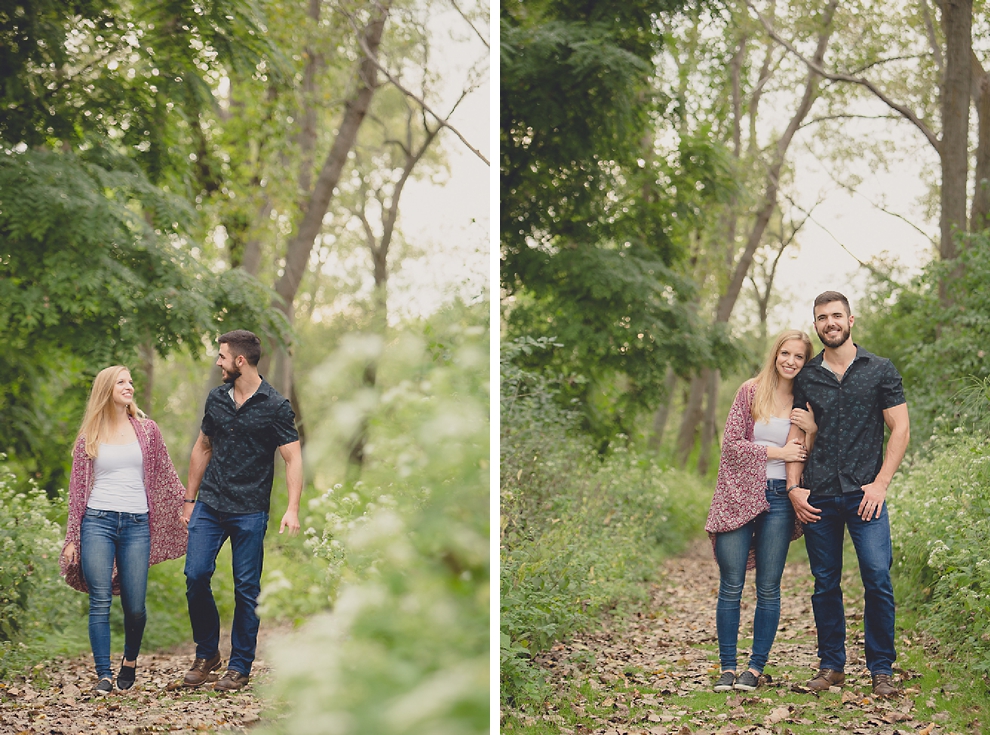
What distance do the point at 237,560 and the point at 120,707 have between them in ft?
2.01

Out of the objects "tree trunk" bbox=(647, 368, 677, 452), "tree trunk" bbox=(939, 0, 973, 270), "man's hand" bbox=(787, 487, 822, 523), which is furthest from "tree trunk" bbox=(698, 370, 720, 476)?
"man's hand" bbox=(787, 487, 822, 523)

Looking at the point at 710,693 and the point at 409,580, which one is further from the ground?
the point at 409,580

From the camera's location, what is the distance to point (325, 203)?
22.8 feet

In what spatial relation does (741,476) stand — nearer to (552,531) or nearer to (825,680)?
(825,680)

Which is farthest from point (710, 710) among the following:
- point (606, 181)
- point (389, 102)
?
point (389, 102)

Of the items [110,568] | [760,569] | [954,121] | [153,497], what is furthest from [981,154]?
[110,568]

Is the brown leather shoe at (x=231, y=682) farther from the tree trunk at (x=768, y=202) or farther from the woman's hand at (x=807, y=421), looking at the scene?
the tree trunk at (x=768, y=202)

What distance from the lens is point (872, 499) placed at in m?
2.94

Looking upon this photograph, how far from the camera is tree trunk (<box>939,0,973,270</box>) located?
4.72m

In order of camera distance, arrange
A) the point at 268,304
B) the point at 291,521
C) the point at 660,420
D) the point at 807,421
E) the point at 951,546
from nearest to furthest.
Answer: the point at 291,521 → the point at 807,421 → the point at 951,546 → the point at 268,304 → the point at 660,420

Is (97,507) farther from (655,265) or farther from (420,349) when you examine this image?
(655,265)

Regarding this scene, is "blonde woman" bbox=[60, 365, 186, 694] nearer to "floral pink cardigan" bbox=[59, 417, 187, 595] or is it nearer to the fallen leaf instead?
"floral pink cardigan" bbox=[59, 417, 187, 595]

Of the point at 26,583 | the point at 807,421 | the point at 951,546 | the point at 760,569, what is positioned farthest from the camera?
the point at 26,583

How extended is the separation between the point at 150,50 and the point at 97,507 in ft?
8.68
